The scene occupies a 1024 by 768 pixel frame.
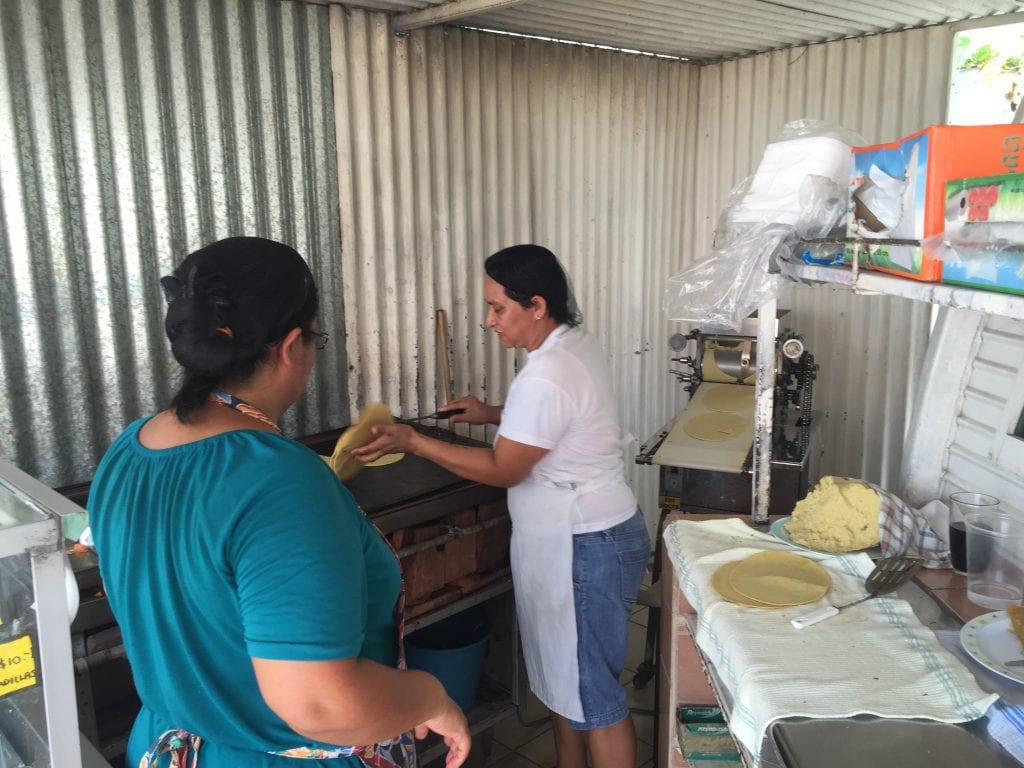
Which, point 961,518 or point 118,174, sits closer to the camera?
point 961,518

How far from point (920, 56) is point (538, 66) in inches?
68.3

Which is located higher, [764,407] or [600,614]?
[764,407]

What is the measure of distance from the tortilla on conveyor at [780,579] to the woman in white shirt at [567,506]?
2.39ft

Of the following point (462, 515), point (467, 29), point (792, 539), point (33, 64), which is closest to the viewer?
point (792, 539)

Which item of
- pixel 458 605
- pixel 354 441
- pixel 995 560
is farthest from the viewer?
pixel 458 605

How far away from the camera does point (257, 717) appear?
4.41 ft

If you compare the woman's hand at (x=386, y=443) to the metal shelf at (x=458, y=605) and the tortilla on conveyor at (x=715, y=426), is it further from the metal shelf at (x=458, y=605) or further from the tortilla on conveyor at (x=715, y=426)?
the tortilla on conveyor at (x=715, y=426)

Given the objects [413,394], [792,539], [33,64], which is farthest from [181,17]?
[792,539]

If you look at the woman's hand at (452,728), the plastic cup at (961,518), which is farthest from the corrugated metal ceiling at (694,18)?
the woman's hand at (452,728)

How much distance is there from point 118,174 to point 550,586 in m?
1.87

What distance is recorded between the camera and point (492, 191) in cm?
364

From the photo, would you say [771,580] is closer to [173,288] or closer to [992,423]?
[992,423]

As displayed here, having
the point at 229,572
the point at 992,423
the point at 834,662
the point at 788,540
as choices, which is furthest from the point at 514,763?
the point at 229,572

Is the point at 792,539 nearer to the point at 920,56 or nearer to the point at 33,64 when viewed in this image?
the point at 33,64
